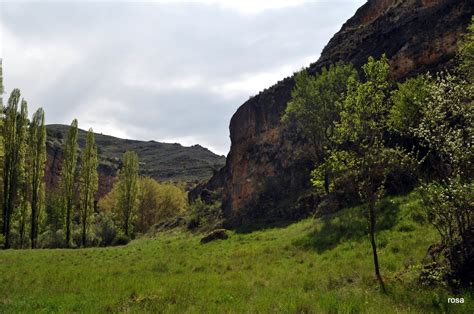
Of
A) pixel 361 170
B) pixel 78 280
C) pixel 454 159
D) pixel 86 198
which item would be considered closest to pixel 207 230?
pixel 86 198

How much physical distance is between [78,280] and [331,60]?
36686mm

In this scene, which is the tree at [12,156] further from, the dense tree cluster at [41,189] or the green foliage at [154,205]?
the green foliage at [154,205]

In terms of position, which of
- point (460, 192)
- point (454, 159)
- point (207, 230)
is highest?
point (454, 159)

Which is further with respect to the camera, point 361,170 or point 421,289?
point 361,170

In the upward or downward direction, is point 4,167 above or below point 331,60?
below

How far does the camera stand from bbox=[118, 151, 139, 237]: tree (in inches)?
2094

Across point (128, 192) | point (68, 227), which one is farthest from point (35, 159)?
point (128, 192)

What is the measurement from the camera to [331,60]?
1607 inches

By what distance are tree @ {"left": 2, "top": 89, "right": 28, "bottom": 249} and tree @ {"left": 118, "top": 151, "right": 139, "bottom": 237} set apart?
1676 cm

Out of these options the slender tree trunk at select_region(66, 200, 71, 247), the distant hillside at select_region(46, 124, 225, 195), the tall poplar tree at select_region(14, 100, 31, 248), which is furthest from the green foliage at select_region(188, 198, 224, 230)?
the tall poplar tree at select_region(14, 100, 31, 248)

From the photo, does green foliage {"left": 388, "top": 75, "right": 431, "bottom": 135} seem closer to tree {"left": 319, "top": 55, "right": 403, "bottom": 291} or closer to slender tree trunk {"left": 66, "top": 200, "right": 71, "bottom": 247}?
tree {"left": 319, "top": 55, "right": 403, "bottom": 291}

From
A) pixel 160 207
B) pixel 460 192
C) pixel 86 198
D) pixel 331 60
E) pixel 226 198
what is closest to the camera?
pixel 460 192

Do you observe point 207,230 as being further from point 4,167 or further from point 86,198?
point 4,167

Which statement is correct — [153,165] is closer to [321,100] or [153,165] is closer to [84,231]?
[84,231]
